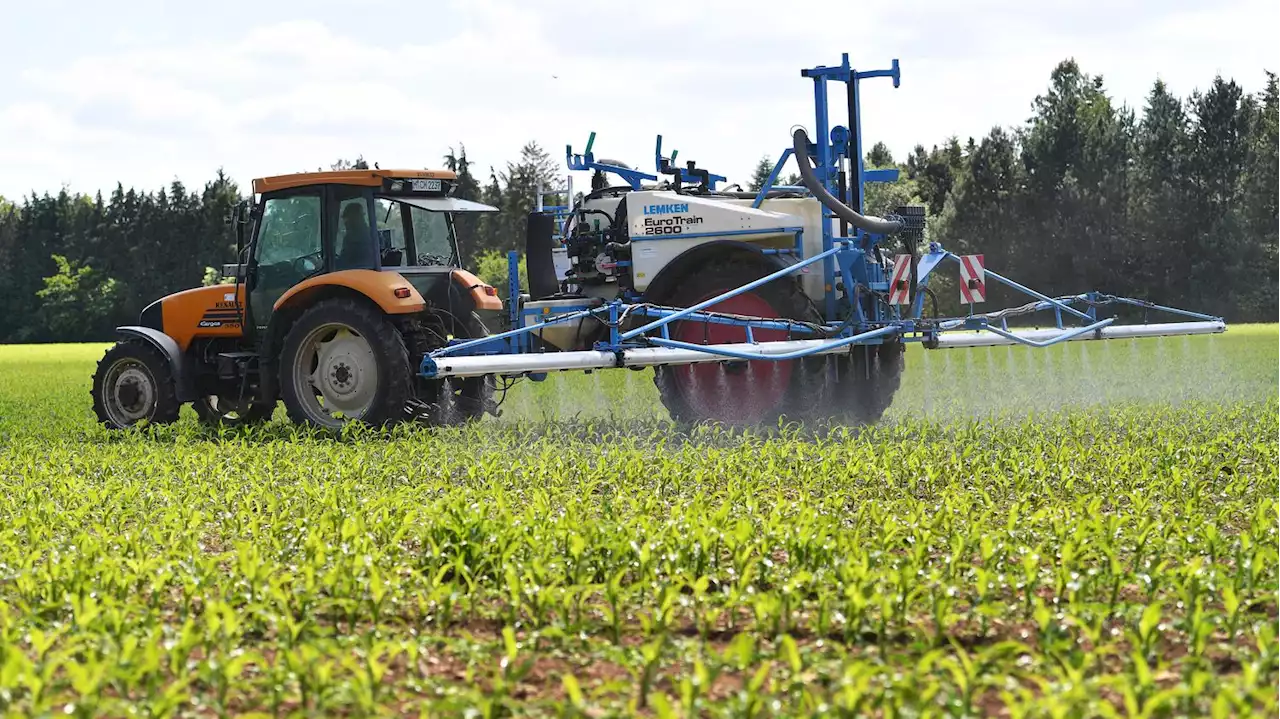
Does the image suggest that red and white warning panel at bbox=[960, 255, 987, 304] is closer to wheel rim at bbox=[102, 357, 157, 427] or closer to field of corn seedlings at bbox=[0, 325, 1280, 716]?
field of corn seedlings at bbox=[0, 325, 1280, 716]

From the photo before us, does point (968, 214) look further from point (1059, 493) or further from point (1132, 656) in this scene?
point (1132, 656)

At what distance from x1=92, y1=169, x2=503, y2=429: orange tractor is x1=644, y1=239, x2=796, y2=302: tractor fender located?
1385 mm

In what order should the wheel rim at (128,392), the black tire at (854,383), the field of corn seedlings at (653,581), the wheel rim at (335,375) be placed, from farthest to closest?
the wheel rim at (128,392), the black tire at (854,383), the wheel rim at (335,375), the field of corn seedlings at (653,581)

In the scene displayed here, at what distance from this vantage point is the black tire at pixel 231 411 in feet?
42.8

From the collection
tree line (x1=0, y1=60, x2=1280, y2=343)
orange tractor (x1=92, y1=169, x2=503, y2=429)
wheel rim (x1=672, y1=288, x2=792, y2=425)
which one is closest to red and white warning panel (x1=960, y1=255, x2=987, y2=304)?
wheel rim (x1=672, y1=288, x2=792, y2=425)

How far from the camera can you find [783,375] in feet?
40.7

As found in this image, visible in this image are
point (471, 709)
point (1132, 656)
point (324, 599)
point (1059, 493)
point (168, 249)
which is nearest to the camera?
point (471, 709)

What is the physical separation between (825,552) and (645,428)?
6.43 m

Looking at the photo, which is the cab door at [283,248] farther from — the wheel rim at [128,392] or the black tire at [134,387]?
the wheel rim at [128,392]

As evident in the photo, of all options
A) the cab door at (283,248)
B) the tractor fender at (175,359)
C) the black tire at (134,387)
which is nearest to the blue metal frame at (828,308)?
the cab door at (283,248)

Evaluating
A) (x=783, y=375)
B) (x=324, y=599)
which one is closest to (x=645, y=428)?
(x=783, y=375)

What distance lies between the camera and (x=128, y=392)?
1305 cm

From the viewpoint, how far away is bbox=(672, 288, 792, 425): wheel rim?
12.2 m

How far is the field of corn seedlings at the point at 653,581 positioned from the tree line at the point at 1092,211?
40.6m
